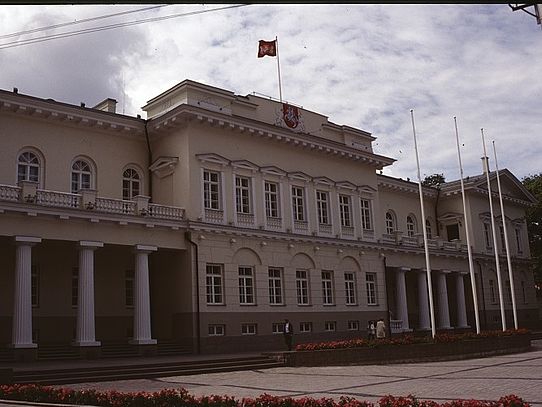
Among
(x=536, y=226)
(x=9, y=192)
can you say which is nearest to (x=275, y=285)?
(x=9, y=192)

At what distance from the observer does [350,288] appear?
40.6 meters

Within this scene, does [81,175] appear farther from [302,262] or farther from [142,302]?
[302,262]

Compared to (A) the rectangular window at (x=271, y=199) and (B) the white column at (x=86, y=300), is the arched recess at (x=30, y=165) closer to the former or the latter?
(B) the white column at (x=86, y=300)

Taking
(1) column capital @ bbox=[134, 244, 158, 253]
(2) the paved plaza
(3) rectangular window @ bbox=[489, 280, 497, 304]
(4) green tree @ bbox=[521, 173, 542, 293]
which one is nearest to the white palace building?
(1) column capital @ bbox=[134, 244, 158, 253]

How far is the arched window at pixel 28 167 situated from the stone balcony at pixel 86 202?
9.23 feet

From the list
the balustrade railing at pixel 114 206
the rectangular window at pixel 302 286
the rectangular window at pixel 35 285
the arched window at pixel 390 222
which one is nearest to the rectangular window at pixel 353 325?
the rectangular window at pixel 302 286

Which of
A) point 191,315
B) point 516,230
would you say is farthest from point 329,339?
point 516,230

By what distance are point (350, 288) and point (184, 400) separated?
2838 cm

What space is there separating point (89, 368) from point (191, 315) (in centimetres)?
876

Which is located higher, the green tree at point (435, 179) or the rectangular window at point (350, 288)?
the green tree at point (435, 179)

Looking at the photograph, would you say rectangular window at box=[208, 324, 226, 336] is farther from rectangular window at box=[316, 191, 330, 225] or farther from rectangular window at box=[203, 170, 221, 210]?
rectangular window at box=[316, 191, 330, 225]

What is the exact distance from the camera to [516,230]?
58.2 meters

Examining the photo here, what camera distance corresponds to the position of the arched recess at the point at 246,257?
34000 millimetres

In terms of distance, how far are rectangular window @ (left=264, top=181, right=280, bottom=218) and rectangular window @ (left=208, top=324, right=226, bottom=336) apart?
277 inches
